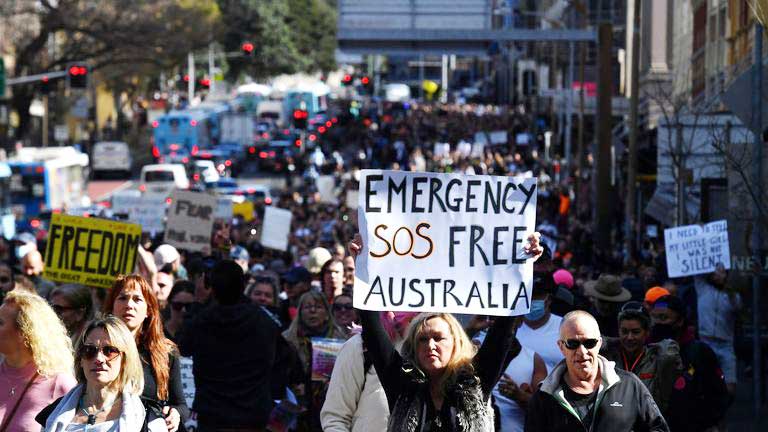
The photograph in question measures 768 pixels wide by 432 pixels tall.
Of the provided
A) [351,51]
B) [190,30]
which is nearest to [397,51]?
[351,51]

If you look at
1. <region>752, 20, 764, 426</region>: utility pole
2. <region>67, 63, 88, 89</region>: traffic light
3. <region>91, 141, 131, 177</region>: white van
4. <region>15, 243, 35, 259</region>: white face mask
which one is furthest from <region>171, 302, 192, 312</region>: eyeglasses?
<region>91, 141, 131, 177</region>: white van

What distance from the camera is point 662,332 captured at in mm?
9633

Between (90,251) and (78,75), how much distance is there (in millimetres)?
31184

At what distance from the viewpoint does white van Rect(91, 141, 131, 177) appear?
2800 inches

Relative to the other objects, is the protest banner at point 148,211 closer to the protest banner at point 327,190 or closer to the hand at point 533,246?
the protest banner at point 327,190

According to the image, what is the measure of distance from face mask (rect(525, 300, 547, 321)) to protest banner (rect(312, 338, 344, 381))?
1.39 metres

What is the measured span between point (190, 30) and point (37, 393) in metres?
58.9

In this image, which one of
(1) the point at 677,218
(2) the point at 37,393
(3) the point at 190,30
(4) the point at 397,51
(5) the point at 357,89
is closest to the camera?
(2) the point at 37,393

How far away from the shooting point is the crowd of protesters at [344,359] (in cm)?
676

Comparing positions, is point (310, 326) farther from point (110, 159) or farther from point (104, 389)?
point (110, 159)

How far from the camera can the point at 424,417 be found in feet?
22.0

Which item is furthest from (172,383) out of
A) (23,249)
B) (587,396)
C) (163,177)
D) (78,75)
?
(163,177)

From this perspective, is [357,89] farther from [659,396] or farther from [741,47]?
[659,396]

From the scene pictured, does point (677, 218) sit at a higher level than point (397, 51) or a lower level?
lower
